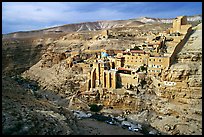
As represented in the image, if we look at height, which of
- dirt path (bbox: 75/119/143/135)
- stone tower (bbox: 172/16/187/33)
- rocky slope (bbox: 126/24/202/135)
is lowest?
dirt path (bbox: 75/119/143/135)

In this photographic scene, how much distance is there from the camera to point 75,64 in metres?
35.6

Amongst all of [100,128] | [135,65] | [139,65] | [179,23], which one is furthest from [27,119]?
[179,23]

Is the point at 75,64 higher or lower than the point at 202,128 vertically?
higher

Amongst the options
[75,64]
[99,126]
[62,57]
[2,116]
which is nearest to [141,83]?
[99,126]

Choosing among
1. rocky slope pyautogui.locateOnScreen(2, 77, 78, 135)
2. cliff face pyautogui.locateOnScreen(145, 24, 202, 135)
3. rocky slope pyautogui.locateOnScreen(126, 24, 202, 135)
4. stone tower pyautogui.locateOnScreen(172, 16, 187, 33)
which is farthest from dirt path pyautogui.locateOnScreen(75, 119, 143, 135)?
stone tower pyautogui.locateOnScreen(172, 16, 187, 33)

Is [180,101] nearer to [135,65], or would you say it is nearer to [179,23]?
[135,65]

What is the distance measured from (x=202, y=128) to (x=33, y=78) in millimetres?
26202

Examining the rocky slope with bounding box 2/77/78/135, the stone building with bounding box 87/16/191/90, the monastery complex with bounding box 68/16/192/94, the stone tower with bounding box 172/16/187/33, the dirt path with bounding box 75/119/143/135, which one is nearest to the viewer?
the rocky slope with bounding box 2/77/78/135

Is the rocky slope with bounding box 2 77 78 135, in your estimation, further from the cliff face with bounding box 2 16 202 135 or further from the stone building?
the stone building

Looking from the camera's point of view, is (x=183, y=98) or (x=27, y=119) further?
(x=183, y=98)

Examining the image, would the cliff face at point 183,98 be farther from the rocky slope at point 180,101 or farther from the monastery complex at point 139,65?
the monastery complex at point 139,65

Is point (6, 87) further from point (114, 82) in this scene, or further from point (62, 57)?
point (62, 57)

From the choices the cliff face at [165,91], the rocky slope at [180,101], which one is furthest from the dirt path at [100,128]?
the rocky slope at [180,101]

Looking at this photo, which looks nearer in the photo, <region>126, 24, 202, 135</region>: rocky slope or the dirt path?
the dirt path
